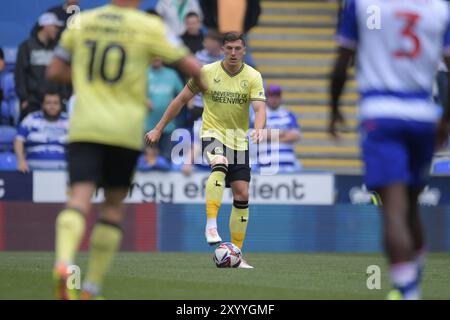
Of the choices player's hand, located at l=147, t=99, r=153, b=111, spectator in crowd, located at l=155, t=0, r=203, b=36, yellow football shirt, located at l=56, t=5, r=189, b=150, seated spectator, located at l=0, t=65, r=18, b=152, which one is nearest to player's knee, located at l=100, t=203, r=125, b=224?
yellow football shirt, located at l=56, t=5, r=189, b=150

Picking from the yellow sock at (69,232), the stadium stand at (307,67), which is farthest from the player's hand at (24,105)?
the yellow sock at (69,232)

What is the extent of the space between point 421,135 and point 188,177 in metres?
10.1

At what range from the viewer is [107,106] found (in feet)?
27.3

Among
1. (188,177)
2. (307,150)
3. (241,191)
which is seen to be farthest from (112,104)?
(307,150)

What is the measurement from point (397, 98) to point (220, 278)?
12.8ft

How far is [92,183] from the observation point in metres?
8.26

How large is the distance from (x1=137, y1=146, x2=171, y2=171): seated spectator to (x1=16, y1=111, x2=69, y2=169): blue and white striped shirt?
3.82ft

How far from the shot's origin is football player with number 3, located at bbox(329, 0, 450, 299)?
7.82 metres

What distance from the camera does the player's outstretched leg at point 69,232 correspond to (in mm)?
7852

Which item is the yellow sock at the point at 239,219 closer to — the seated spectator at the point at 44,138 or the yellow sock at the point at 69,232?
the seated spectator at the point at 44,138

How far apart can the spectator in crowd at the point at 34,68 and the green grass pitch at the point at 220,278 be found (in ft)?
11.1

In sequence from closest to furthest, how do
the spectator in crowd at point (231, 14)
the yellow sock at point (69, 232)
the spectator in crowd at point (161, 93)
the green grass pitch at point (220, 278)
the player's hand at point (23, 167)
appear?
the yellow sock at point (69, 232)
the green grass pitch at point (220, 278)
the player's hand at point (23, 167)
the spectator in crowd at point (161, 93)
the spectator in crowd at point (231, 14)
